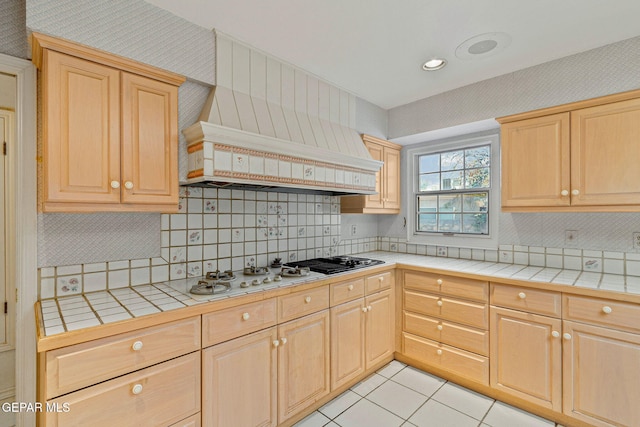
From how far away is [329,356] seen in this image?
210cm

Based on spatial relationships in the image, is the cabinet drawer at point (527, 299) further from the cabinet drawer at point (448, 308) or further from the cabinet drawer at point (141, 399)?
the cabinet drawer at point (141, 399)

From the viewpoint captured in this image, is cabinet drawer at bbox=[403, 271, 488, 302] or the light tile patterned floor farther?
cabinet drawer at bbox=[403, 271, 488, 302]

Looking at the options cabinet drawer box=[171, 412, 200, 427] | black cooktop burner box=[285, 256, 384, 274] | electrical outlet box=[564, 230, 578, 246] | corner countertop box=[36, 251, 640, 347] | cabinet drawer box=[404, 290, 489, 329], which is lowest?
cabinet drawer box=[171, 412, 200, 427]

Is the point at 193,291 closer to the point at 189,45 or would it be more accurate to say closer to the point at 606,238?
the point at 189,45

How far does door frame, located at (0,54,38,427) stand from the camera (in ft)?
4.78

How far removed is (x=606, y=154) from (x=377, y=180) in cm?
171

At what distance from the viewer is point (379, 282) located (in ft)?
8.30

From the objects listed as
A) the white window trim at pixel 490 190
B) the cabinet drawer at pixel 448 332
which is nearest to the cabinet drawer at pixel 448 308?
the cabinet drawer at pixel 448 332

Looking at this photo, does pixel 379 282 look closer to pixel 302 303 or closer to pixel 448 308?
pixel 448 308

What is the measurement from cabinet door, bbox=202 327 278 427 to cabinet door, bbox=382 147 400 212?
6.43 feet

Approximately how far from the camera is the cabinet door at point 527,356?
192 cm

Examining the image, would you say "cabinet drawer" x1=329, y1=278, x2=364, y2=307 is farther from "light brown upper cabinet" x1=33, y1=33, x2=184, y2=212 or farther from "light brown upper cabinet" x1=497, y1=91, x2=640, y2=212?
"light brown upper cabinet" x1=497, y1=91, x2=640, y2=212

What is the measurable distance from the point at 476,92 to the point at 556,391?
2.32m

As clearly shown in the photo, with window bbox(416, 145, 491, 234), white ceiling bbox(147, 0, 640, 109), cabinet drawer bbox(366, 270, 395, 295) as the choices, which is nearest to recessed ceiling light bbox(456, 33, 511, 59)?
white ceiling bbox(147, 0, 640, 109)
